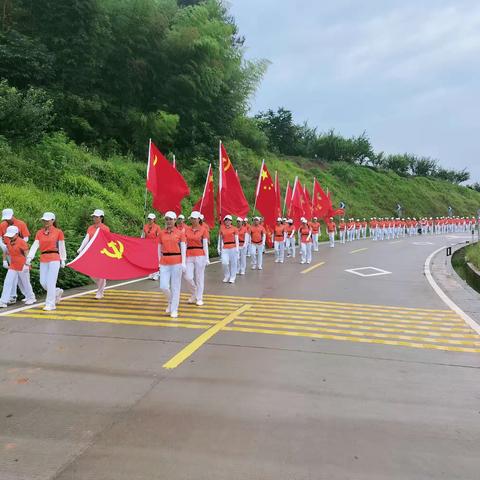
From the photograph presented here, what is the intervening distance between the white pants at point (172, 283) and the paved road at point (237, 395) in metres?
0.37

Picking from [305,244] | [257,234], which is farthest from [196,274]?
[305,244]

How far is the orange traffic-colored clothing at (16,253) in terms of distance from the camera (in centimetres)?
999

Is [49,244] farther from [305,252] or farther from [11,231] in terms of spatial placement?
[305,252]

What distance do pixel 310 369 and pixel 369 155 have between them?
7211 cm

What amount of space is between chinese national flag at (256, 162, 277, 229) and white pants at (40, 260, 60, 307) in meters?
9.46

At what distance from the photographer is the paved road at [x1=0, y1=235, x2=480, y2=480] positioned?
12.8 ft

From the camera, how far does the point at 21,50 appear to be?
22.4m

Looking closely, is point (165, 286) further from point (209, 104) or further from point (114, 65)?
point (209, 104)

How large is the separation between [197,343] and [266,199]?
11.7 metres

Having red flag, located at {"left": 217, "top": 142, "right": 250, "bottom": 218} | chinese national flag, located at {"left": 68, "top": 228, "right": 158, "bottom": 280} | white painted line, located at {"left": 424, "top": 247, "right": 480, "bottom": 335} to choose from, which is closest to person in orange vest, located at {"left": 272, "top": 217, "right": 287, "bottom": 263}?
red flag, located at {"left": 217, "top": 142, "right": 250, "bottom": 218}

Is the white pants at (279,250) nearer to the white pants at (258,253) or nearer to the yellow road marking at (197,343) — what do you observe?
the white pants at (258,253)

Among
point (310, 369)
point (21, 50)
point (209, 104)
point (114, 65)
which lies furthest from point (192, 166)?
point (310, 369)

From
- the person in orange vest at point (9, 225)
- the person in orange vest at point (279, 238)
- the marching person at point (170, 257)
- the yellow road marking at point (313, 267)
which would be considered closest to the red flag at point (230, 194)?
the yellow road marking at point (313, 267)

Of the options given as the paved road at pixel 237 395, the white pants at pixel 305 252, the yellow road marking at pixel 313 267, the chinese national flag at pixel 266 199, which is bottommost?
the paved road at pixel 237 395
